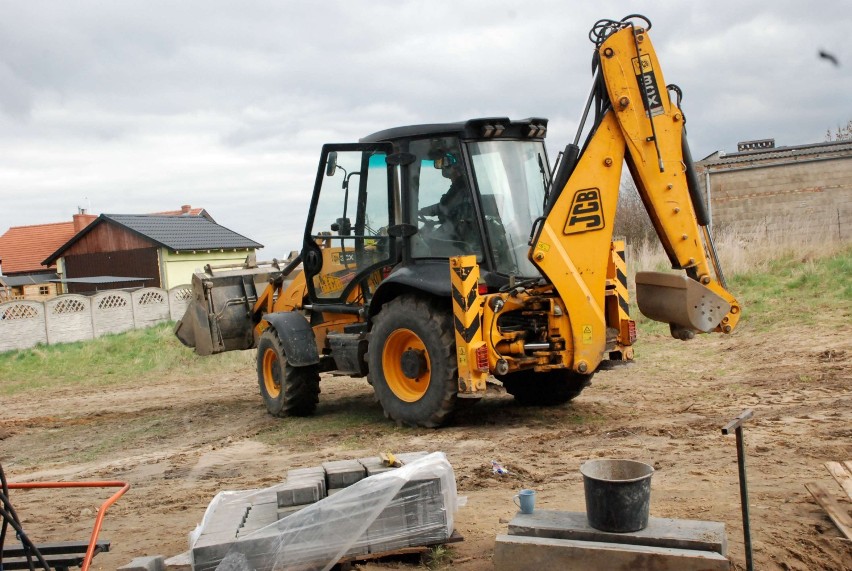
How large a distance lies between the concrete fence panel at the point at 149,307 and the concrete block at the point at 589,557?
19690 millimetres

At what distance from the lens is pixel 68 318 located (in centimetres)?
2028

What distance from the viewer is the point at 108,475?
7.20 m

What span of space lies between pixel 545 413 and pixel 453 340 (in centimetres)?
152

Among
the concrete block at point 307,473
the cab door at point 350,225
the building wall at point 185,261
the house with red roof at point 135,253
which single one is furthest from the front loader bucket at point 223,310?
the house with red roof at point 135,253

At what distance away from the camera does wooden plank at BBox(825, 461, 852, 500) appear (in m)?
4.63

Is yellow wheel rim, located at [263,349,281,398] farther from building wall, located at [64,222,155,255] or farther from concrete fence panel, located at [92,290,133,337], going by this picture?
building wall, located at [64,222,155,255]

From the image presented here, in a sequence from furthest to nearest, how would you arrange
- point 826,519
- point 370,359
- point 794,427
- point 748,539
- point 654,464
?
point 370,359 → point 794,427 → point 654,464 → point 826,519 → point 748,539

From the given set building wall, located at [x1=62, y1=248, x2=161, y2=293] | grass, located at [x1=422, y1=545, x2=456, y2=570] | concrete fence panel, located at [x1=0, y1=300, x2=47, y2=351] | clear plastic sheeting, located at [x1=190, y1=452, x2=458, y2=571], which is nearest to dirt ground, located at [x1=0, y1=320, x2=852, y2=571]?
grass, located at [x1=422, y1=545, x2=456, y2=570]

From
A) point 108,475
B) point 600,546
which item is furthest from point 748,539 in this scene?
point 108,475

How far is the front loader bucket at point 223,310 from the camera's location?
1024 cm

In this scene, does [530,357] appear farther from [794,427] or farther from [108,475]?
[108,475]

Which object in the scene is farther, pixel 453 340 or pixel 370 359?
pixel 370 359

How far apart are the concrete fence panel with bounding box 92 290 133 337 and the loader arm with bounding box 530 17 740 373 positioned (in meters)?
16.8

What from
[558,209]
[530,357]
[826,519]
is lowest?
[826,519]
